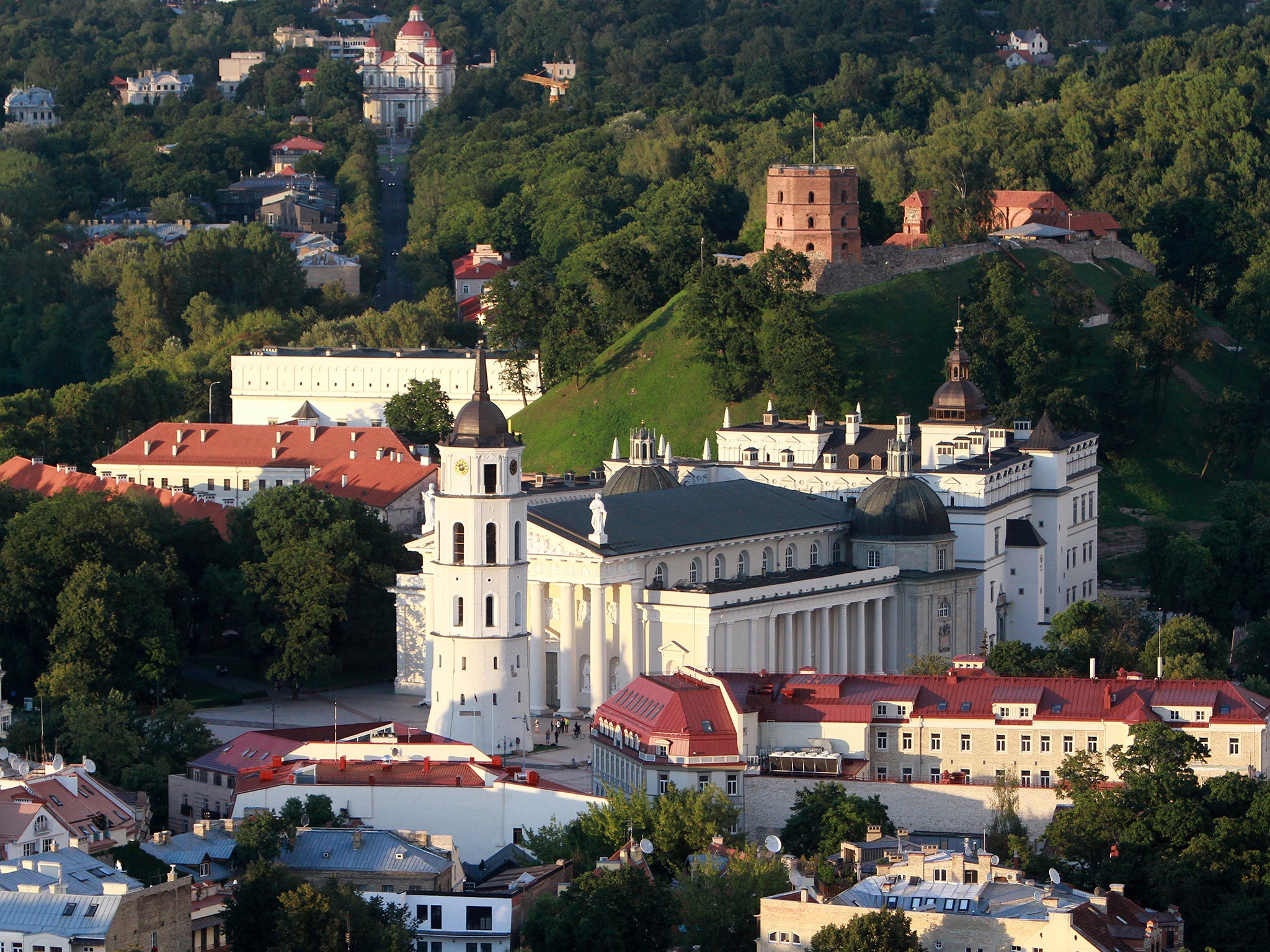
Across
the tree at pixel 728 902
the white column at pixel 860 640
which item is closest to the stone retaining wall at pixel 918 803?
the tree at pixel 728 902

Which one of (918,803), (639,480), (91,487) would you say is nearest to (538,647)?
(639,480)

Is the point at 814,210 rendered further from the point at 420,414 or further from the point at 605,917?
the point at 605,917

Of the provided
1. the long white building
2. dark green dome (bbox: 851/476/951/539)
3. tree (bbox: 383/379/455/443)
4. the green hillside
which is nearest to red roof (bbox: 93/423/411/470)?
tree (bbox: 383/379/455/443)

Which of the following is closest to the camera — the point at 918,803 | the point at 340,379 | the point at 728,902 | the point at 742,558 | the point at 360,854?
the point at 728,902

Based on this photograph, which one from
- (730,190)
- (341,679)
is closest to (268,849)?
(341,679)

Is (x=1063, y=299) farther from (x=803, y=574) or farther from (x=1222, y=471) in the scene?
(x=803, y=574)

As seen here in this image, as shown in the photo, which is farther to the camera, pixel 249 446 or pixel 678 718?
pixel 249 446
